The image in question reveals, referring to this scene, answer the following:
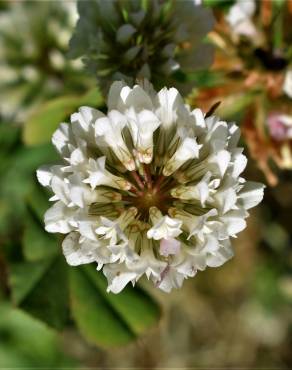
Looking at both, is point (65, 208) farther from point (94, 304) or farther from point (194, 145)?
point (94, 304)

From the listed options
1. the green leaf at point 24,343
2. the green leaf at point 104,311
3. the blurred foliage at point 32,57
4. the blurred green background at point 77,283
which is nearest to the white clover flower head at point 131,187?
the blurred green background at point 77,283

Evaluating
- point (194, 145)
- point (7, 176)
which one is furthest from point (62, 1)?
point (194, 145)

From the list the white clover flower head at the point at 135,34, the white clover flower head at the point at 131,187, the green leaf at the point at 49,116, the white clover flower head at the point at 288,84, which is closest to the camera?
the white clover flower head at the point at 131,187

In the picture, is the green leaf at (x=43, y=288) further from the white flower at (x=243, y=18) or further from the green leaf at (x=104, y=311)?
the white flower at (x=243, y=18)

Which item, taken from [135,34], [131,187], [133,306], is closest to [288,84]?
[135,34]

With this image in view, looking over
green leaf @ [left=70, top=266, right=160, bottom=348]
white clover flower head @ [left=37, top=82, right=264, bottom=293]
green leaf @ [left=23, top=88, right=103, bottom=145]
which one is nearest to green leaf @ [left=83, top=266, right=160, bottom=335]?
green leaf @ [left=70, top=266, right=160, bottom=348]
